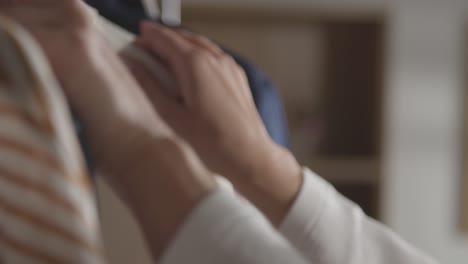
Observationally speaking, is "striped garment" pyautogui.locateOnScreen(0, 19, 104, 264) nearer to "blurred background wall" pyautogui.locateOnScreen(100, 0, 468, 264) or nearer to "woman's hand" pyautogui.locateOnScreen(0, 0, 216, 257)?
"woman's hand" pyautogui.locateOnScreen(0, 0, 216, 257)

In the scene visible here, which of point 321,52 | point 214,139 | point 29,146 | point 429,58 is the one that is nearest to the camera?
point 29,146

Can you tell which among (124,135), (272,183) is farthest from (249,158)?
(124,135)

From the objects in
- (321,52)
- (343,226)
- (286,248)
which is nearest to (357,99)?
(321,52)

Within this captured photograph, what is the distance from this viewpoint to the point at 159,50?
41 centimetres

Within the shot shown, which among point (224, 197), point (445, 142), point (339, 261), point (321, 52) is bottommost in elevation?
point (445, 142)

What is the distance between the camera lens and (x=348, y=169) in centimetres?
174

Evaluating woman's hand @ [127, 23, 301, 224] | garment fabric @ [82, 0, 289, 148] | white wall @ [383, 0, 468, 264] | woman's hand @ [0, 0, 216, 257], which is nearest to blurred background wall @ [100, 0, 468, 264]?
white wall @ [383, 0, 468, 264]

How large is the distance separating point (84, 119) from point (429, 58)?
1.54 m

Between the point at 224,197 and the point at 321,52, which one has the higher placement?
the point at 224,197

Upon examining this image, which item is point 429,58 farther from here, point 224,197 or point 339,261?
point 224,197

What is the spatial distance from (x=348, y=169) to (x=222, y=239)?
4.84 feet

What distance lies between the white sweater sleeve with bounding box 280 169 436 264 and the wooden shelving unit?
128cm

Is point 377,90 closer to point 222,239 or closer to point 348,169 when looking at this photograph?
point 348,169

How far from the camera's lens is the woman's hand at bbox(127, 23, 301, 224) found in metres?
0.40
